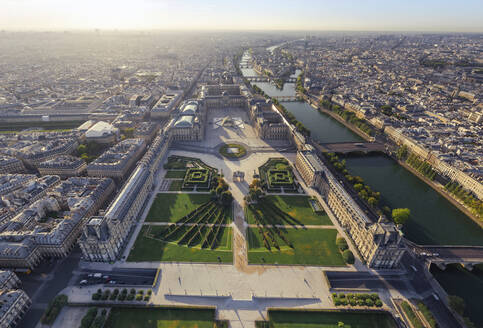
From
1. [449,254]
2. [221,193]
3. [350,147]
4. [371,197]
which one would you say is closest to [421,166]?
[350,147]

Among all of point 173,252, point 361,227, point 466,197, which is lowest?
point 173,252

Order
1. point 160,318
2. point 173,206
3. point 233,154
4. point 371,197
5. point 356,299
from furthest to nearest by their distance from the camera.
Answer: point 233,154 < point 173,206 < point 371,197 < point 356,299 < point 160,318

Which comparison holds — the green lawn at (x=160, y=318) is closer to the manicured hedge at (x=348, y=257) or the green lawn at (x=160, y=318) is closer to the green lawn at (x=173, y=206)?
the green lawn at (x=173, y=206)

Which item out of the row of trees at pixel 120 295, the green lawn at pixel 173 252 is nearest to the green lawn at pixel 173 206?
the green lawn at pixel 173 252

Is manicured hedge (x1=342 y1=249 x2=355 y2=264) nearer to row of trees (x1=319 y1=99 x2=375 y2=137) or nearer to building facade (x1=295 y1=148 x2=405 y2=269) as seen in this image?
building facade (x1=295 y1=148 x2=405 y2=269)

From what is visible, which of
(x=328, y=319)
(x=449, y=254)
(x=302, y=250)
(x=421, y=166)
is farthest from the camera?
(x=421, y=166)

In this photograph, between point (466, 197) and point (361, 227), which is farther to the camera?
point (466, 197)

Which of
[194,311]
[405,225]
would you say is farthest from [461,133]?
[194,311]

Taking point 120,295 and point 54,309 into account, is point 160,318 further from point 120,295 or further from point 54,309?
point 54,309

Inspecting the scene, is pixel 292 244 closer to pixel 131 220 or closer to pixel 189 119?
pixel 131 220
